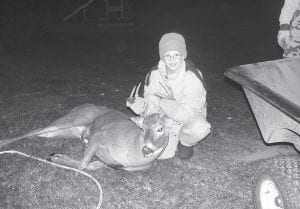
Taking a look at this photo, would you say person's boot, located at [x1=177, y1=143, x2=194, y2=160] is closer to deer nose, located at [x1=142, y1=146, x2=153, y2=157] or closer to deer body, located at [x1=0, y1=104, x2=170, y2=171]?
deer body, located at [x1=0, y1=104, x2=170, y2=171]

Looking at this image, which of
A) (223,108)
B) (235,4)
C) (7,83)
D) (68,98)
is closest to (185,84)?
(223,108)

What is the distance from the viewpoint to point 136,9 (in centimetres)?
1495

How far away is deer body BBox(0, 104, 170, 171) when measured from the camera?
11.8ft

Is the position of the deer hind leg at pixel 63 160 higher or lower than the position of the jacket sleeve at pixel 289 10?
lower

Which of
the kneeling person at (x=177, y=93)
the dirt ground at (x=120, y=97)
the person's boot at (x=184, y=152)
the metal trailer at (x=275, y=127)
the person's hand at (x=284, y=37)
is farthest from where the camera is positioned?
the person's hand at (x=284, y=37)

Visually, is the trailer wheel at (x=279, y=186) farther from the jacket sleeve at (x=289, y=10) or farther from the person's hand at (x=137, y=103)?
the jacket sleeve at (x=289, y=10)

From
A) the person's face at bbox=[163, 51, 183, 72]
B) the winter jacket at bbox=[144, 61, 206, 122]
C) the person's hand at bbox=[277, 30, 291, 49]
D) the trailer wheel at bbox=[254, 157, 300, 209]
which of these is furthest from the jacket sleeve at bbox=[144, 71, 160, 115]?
the person's hand at bbox=[277, 30, 291, 49]

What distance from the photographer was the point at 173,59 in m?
4.01

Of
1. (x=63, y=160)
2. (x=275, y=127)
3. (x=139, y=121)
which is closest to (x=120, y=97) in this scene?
(x=63, y=160)

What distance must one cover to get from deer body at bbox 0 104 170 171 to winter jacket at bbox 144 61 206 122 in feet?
0.90

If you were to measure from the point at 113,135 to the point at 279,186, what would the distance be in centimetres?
174

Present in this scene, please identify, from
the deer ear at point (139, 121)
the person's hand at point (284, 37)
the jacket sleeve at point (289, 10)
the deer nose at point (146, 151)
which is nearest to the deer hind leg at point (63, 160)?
the deer ear at point (139, 121)

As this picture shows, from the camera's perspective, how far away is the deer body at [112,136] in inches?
141

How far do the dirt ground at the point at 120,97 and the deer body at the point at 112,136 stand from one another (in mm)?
242
